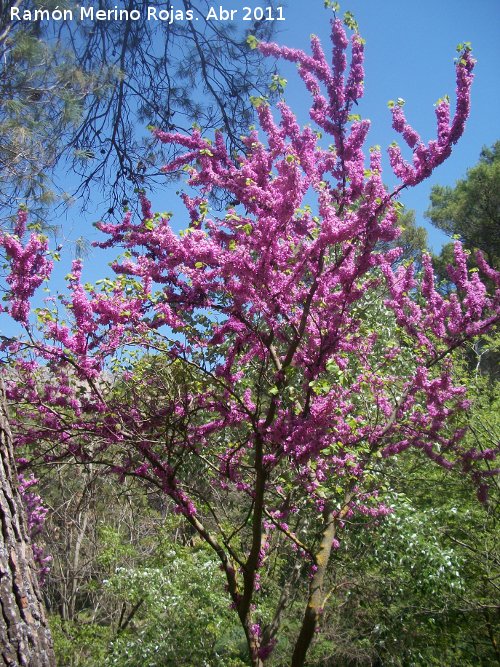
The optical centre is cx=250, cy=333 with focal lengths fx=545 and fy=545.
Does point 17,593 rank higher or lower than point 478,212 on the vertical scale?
lower

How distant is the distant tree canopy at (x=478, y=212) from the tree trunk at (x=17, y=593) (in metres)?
13.8

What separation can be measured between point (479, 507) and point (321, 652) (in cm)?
254

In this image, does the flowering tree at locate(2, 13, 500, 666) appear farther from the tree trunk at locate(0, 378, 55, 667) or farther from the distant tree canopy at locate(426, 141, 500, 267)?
the distant tree canopy at locate(426, 141, 500, 267)

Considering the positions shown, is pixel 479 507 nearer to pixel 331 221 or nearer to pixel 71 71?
pixel 331 221

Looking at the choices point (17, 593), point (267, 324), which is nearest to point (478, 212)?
point (267, 324)

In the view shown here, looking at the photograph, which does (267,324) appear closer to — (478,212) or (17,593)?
(17,593)

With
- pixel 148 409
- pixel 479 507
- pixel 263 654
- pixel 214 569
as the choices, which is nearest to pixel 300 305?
pixel 148 409

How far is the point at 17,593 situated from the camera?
140 centimetres

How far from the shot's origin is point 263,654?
3.98 m

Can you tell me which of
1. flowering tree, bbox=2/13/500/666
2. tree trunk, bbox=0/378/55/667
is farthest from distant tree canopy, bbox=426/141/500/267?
tree trunk, bbox=0/378/55/667

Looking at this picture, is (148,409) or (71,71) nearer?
(148,409)

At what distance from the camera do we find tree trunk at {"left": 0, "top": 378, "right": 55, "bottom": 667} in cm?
134

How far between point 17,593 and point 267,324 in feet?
9.08

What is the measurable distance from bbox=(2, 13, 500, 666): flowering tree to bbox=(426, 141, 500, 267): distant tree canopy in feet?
34.7
